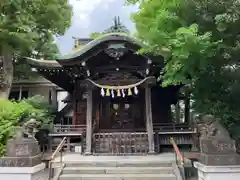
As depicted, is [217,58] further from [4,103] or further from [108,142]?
[4,103]

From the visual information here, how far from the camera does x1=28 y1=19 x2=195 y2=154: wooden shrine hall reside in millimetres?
8820

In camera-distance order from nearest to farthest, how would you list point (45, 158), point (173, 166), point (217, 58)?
point (217, 58)
point (173, 166)
point (45, 158)

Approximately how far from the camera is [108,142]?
30.0ft

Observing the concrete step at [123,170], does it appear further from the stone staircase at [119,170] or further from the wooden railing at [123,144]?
the wooden railing at [123,144]

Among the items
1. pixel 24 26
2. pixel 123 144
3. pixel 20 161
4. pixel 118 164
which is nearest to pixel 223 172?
pixel 118 164

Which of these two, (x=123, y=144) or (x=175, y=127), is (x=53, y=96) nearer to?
(x=123, y=144)

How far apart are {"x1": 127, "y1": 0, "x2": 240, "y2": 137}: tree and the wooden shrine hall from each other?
2656mm

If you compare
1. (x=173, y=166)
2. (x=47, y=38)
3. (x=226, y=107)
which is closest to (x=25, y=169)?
(x=173, y=166)

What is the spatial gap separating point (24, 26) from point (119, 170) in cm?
852

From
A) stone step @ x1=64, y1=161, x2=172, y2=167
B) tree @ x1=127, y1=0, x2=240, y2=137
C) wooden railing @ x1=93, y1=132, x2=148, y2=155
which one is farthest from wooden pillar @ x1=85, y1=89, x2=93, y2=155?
tree @ x1=127, y1=0, x2=240, y2=137

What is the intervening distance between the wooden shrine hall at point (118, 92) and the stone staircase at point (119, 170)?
1878 millimetres

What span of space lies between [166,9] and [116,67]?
4462 millimetres

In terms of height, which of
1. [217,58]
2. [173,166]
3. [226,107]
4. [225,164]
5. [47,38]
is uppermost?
[47,38]

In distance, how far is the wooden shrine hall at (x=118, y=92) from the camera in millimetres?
8820
